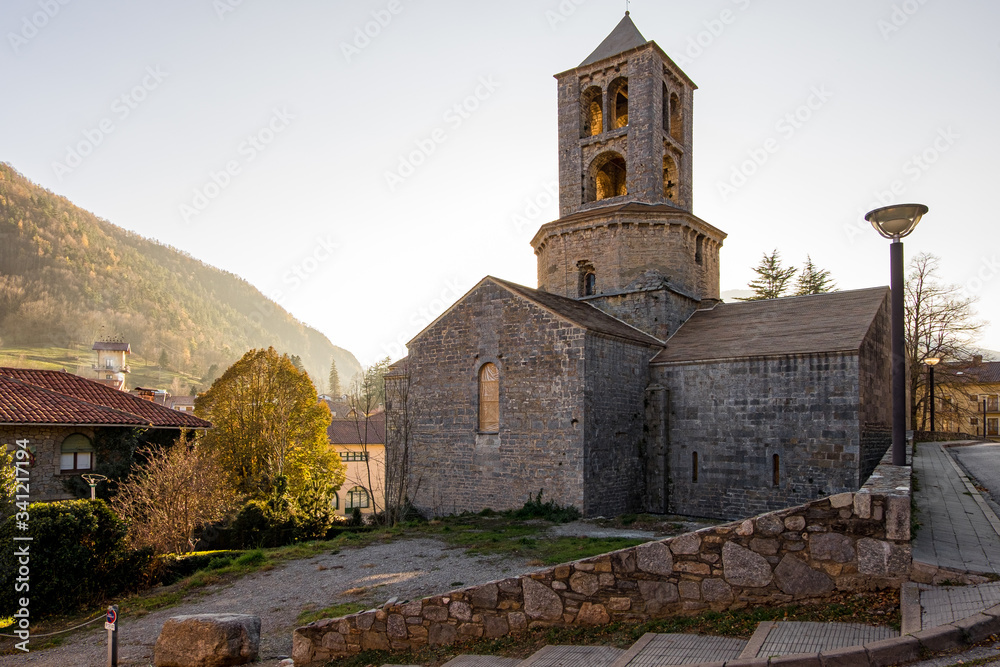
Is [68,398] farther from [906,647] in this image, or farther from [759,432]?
[906,647]

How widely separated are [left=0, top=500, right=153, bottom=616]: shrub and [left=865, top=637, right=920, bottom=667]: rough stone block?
13936 mm

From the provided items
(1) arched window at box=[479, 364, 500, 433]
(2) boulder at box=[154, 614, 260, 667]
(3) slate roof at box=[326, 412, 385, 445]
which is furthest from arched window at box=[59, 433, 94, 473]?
(3) slate roof at box=[326, 412, 385, 445]

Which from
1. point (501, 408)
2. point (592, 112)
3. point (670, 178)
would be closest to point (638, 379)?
point (501, 408)

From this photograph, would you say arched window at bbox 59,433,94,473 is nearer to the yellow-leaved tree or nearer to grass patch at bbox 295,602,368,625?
the yellow-leaved tree

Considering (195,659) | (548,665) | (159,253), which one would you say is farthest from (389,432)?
(159,253)

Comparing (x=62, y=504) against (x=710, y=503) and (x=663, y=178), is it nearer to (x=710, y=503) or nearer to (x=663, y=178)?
(x=710, y=503)

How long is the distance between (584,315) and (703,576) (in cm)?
1414

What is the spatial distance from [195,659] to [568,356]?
11.5 m

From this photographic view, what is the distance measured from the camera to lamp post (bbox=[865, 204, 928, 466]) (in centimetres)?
686

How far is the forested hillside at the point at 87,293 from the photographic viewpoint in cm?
11350

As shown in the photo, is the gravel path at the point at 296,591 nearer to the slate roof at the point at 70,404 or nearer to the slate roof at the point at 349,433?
the slate roof at the point at 70,404

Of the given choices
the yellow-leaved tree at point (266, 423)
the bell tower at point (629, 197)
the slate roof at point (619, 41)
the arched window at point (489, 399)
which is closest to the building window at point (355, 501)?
the yellow-leaved tree at point (266, 423)

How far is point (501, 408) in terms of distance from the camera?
1833 centimetres

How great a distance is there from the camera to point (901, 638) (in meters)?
4.23
